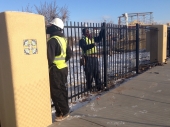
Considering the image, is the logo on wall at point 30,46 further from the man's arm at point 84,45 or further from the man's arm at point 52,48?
the man's arm at point 84,45

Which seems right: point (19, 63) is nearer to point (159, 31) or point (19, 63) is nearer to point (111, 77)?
point (111, 77)

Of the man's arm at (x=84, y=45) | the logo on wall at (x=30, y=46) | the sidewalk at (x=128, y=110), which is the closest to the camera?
A: the logo on wall at (x=30, y=46)

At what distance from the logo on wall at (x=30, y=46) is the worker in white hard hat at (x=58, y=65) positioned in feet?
1.30

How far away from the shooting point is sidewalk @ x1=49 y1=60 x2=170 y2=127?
3.59 meters

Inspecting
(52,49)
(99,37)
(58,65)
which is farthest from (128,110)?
(99,37)

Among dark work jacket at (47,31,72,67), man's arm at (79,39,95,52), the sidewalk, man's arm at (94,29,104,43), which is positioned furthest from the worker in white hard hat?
man's arm at (94,29,104,43)

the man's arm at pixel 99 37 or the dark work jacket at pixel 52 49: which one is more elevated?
the man's arm at pixel 99 37

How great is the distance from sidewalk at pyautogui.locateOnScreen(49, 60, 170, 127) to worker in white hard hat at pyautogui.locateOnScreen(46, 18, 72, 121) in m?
0.35

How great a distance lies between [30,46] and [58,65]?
2.60 ft

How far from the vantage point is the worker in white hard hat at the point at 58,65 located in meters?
3.56

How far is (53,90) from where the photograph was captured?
3703 mm

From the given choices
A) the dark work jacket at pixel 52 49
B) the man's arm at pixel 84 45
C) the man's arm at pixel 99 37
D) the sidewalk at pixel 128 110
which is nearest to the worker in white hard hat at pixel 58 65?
the dark work jacket at pixel 52 49

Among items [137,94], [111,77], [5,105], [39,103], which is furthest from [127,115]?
[111,77]

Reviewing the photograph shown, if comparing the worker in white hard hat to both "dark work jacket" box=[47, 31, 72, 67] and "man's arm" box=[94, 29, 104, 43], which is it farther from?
"man's arm" box=[94, 29, 104, 43]
